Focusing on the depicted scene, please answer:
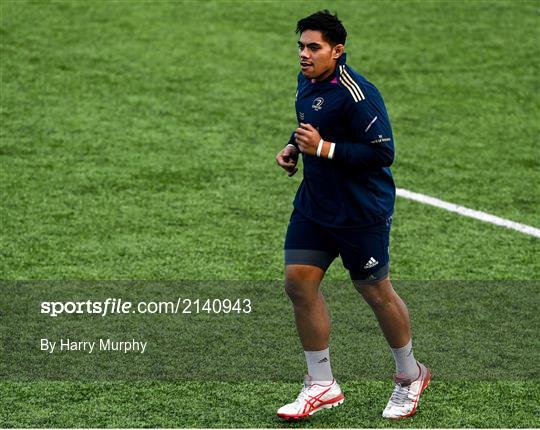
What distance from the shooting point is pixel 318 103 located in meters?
5.73

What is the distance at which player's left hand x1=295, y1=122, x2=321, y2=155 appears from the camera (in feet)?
18.4

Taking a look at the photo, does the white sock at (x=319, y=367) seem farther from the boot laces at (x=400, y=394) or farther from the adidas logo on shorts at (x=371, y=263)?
the adidas logo on shorts at (x=371, y=263)

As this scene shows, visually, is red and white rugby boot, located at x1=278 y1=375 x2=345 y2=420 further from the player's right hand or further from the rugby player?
the player's right hand

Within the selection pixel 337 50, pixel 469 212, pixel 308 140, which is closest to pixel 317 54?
pixel 337 50

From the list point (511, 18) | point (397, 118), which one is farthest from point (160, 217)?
point (511, 18)

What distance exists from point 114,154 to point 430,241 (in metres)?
3.08

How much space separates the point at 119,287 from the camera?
7930mm

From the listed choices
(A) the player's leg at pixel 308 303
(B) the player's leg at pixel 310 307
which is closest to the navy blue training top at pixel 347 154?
(B) the player's leg at pixel 310 307

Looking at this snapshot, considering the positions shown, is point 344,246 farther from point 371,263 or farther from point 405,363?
point 405,363

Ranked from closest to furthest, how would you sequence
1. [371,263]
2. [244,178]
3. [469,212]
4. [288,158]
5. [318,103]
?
[318,103] < [371,263] < [288,158] < [469,212] < [244,178]

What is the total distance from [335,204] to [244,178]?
4.45 metres

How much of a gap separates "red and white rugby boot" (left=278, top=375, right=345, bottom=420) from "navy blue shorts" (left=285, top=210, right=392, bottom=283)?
0.54 meters

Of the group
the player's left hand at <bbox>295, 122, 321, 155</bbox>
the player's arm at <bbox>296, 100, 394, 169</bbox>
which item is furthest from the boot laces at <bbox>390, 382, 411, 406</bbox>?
the player's left hand at <bbox>295, 122, 321, 155</bbox>

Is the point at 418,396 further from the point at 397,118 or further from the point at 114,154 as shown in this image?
the point at 397,118
